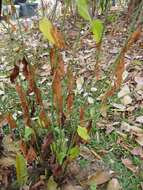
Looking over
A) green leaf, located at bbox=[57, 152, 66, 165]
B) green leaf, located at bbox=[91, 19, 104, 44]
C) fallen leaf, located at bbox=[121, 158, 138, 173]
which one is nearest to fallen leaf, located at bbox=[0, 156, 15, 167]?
green leaf, located at bbox=[57, 152, 66, 165]

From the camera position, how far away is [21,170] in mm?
1272

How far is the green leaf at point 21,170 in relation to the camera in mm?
1233

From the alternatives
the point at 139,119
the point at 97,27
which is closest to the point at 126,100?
the point at 139,119

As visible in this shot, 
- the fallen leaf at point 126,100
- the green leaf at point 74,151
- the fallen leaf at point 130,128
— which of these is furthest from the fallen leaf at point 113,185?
the fallen leaf at point 126,100

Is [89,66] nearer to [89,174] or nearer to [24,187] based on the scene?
[89,174]

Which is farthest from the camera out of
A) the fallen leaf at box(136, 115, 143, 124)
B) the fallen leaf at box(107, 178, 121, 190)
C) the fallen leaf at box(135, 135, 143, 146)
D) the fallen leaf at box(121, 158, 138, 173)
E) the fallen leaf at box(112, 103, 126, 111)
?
the fallen leaf at box(112, 103, 126, 111)

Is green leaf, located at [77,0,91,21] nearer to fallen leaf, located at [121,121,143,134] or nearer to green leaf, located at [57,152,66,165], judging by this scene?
green leaf, located at [57,152,66,165]

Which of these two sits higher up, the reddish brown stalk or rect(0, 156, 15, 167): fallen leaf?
the reddish brown stalk

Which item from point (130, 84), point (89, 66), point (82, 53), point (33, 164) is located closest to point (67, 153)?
point (33, 164)

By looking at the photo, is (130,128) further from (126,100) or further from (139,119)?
(126,100)

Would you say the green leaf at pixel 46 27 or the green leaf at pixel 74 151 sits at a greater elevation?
the green leaf at pixel 46 27

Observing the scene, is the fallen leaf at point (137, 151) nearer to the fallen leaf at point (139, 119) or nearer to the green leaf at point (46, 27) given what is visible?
the fallen leaf at point (139, 119)

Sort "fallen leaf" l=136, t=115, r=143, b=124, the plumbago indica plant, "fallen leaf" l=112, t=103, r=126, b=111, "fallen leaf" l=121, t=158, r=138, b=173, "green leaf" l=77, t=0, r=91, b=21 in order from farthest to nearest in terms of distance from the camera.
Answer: "fallen leaf" l=112, t=103, r=126, b=111
"fallen leaf" l=136, t=115, r=143, b=124
"fallen leaf" l=121, t=158, r=138, b=173
the plumbago indica plant
"green leaf" l=77, t=0, r=91, b=21

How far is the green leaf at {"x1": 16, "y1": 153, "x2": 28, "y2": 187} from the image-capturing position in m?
1.23
